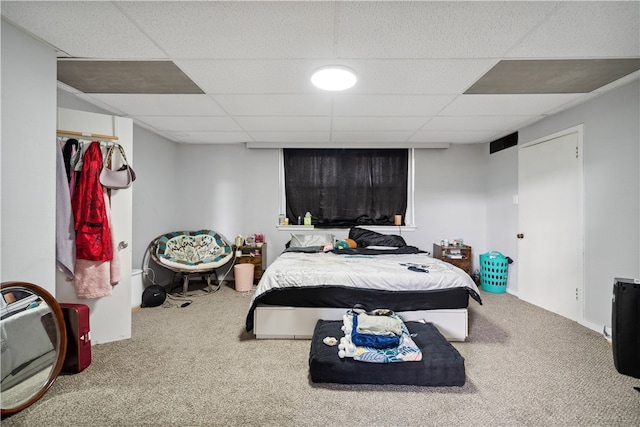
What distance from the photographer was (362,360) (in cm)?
187

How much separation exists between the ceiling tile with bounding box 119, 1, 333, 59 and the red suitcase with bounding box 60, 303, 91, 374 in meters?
2.00

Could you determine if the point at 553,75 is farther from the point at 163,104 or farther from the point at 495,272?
the point at 163,104

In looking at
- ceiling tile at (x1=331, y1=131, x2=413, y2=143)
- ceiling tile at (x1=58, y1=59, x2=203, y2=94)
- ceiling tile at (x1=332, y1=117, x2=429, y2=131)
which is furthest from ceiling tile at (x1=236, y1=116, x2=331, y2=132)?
ceiling tile at (x1=58, y1=59, x2=203, y2=94)

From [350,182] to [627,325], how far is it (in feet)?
11.6

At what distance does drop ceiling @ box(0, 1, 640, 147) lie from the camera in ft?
4.99

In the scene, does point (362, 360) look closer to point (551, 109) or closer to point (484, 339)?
point (484, 339)

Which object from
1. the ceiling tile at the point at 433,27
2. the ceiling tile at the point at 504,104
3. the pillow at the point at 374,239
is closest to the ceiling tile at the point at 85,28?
the ceiling tile at the point at 433,27

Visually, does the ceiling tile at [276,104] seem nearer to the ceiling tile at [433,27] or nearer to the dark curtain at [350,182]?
the ceiling tile at [433,27]

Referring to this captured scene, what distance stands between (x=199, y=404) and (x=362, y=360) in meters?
1.06

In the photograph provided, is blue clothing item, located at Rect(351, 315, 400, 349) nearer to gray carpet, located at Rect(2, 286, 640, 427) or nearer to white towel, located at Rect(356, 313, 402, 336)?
white towel, located at Rect(356, 313, 402, 336)

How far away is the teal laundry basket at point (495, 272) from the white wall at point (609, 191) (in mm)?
1108

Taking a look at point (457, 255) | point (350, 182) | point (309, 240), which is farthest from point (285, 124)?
point (457, 255)

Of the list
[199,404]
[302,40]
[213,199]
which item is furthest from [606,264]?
[213,199]

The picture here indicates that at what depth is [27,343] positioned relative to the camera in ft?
5.79
